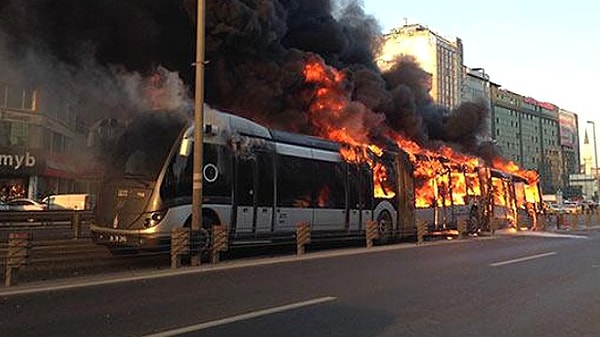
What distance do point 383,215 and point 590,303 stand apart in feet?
33.2

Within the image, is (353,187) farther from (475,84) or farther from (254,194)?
(475,84)

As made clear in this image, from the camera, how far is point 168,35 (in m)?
17.8

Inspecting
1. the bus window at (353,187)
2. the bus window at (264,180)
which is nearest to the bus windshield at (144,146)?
the bus window at (264,180)

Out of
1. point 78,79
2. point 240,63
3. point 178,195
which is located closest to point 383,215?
point 240,63

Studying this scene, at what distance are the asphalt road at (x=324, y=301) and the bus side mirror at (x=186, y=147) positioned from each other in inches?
95.1

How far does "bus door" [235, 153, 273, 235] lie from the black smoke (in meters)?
3.94

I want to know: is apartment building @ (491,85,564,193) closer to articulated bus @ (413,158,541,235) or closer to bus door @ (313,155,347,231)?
articulated bus @ (413,158,541,235)

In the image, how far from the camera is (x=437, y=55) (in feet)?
220

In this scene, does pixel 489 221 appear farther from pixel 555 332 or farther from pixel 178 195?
pixel 555 332

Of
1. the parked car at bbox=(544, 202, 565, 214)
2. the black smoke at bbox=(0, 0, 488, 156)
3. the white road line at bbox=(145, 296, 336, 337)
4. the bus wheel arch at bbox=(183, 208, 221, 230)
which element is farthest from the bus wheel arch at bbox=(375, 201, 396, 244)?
the parked car at bbox=(544, 202, 565, 214)

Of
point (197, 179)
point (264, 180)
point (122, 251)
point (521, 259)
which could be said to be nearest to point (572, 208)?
point (521, 259)

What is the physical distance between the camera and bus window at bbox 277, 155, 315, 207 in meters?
14.1

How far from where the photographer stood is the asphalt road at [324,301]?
19.6ft

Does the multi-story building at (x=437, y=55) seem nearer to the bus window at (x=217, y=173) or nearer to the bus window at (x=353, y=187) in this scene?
the bus window at (x=353, y=187)
